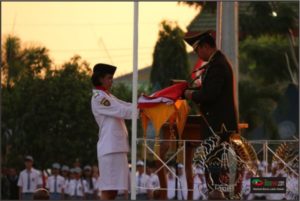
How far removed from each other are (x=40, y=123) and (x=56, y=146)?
100 centimetres

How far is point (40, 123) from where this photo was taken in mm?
27719

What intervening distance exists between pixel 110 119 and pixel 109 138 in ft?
0.52

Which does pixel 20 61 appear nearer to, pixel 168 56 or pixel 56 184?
pixel 168 56

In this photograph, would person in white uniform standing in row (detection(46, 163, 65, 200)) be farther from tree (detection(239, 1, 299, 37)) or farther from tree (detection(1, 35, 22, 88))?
tree (detection(239, 1, 299, 37))

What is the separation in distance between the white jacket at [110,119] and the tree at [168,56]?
77.7 feet

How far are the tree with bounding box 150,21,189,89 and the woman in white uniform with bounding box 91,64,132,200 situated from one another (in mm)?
23691

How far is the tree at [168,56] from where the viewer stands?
31.5 m

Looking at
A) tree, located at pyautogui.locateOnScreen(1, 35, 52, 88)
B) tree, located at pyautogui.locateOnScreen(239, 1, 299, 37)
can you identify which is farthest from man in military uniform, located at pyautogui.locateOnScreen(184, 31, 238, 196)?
tree, located at pyautogui.locateOnScreen(1, 35, 52, 88)

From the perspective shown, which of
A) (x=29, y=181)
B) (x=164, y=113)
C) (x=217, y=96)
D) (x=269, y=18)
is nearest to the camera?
(x=217, y=96)

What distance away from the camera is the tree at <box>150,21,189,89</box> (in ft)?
103

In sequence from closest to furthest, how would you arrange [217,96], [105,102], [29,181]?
[217,96] < [105,102] < [29,181]

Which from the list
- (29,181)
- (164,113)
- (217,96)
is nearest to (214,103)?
(217,96)

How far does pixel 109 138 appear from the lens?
743cm

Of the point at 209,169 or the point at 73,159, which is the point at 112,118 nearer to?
the point at 209,169
